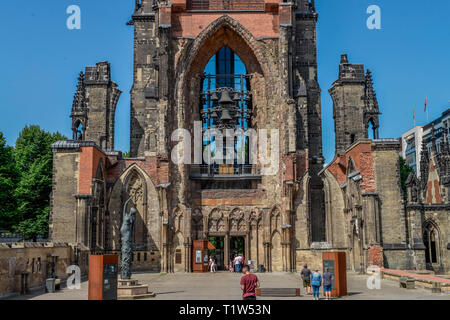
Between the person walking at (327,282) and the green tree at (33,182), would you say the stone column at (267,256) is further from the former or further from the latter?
the green tree at (33,182)

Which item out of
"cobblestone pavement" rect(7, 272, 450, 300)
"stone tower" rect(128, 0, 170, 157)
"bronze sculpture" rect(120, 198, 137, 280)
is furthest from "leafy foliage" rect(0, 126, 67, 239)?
"bronze sculpture" rect(120, 198, 137, 280)

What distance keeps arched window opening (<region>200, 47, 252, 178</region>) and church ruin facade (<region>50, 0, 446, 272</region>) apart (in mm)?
81

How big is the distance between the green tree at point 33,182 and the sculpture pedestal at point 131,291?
937 inches

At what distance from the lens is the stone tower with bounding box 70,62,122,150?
4059 cm

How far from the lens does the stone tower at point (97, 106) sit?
133ft

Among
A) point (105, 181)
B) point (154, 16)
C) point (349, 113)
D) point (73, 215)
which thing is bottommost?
point (73, 215)

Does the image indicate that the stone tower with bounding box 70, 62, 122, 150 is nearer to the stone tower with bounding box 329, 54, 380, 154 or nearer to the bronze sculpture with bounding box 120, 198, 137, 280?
the stone tower with bounding box 329, 54, 380, 154

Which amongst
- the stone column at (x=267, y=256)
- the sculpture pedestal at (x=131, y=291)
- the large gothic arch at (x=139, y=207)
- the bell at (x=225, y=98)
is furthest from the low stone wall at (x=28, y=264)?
the bell at (x=225, y=98)
